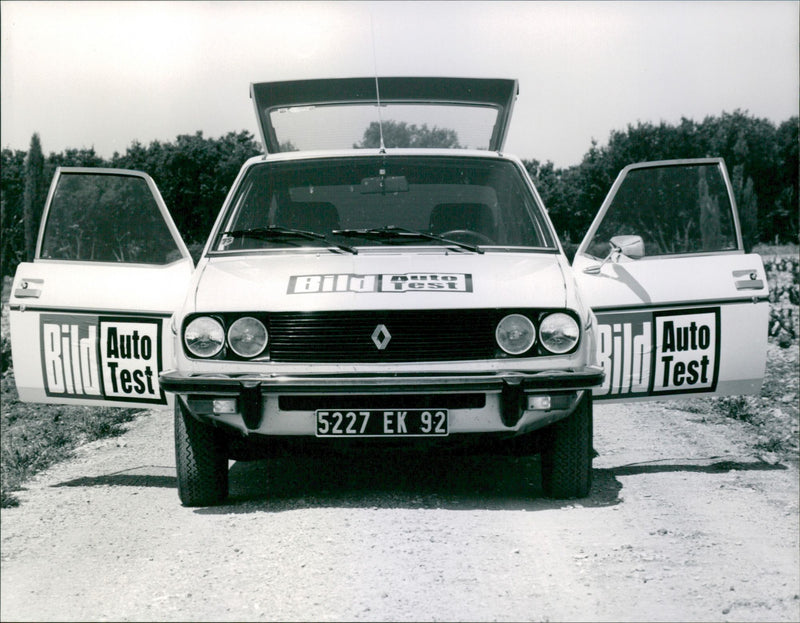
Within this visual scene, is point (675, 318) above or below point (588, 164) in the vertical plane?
below

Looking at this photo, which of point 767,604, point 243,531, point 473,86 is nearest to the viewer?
point 767,604

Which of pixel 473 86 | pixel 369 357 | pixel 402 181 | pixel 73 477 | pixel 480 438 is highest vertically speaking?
pixel 473 86

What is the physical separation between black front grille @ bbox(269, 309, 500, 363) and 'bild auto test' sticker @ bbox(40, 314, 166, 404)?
44.7 inches

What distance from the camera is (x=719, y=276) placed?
261 inches

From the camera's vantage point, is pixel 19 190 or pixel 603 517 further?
pixel 19 190

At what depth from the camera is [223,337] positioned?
557 cm

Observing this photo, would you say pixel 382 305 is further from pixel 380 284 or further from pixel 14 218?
pixel 14 218

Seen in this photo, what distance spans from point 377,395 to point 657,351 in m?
1.98

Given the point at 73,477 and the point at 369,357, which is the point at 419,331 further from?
the point at 73,477

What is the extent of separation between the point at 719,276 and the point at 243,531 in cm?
323

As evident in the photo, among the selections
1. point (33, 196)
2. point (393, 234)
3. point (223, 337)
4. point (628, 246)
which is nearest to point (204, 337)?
point (223, 337)

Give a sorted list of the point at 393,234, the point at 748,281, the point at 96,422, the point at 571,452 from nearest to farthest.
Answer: the point at 571,452 → the point at 393,234 → the point at 748,281 → the point at 96,422

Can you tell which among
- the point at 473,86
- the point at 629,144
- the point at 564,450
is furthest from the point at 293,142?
the point at 629,144

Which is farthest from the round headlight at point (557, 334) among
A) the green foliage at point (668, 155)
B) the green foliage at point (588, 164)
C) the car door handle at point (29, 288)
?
the green foliage at point (668, 155)
